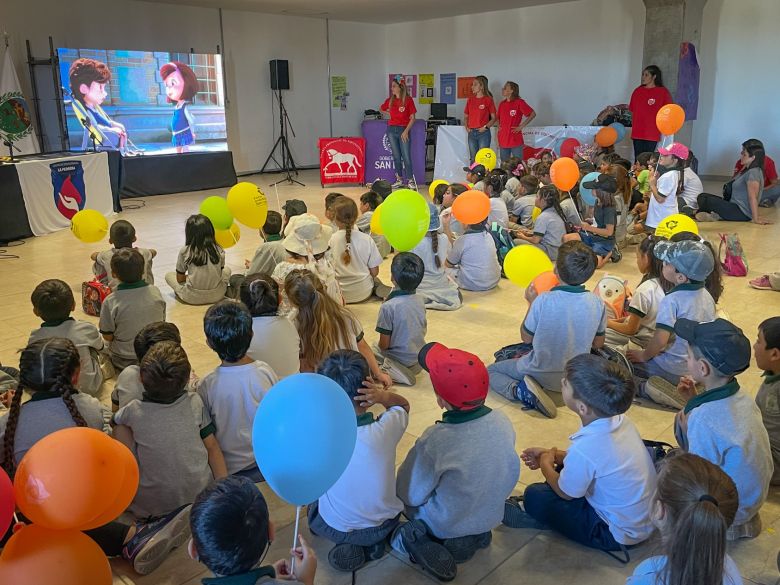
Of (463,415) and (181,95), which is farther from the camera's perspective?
(181,95)

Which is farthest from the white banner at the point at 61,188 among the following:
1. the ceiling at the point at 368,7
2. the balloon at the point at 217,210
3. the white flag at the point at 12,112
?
the ceiling at the point at 368,7

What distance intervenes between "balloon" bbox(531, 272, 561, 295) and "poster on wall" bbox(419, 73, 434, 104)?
36.2 feet

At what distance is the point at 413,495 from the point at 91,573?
0.98m

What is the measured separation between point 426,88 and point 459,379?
1297 centimetres

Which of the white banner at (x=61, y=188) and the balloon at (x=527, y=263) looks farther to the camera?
the white banner at (x=61, y=188)

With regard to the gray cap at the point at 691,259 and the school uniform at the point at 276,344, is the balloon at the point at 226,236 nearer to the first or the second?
the school uniform at the point at 276,344

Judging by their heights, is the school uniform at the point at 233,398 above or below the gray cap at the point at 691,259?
below

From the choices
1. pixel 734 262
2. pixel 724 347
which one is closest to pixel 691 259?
pixel 724 347

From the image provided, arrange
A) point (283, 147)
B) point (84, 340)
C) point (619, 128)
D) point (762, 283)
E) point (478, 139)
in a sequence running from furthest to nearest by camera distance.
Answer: point (283, 147), point (478, 139), point (619, 128), point (762, 283), point (84, 340)

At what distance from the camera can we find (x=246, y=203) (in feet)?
15.3

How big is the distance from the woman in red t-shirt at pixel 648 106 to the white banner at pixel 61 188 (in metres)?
7.04

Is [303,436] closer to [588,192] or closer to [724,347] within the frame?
[724,347]

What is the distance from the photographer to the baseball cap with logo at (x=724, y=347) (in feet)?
6.89

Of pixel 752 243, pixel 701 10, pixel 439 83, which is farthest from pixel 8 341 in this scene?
pixel 439 83
